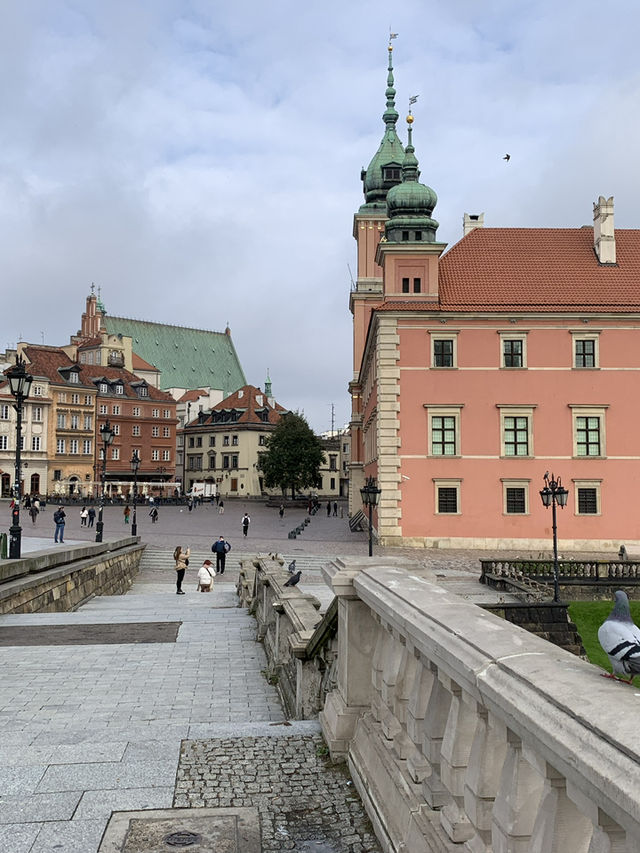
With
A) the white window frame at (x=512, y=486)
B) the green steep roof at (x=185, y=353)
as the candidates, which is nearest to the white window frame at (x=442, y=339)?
the white window frame at (x=512, y=486)

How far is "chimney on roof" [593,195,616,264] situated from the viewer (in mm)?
38219

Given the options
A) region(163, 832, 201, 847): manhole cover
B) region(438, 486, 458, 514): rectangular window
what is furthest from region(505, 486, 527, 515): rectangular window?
region(163, 832, 201, 847): manhole cover

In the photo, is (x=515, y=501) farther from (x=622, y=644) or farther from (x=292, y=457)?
(x=292, y=457)

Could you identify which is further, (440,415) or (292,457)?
(292,457)

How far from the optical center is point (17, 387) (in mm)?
18250

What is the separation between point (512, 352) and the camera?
→ 3591cm

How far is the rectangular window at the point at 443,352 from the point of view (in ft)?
118

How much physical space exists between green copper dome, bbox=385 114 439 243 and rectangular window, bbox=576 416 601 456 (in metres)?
11.0

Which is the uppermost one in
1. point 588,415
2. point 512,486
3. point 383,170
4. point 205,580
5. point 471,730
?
point 383,170

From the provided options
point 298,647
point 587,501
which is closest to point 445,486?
point 587,501

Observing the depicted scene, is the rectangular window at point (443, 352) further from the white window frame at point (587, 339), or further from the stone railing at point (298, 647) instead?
the stone railing at point (298, 647)

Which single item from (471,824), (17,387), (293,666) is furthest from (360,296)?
(471,824)

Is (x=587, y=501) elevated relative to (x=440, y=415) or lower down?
lower down

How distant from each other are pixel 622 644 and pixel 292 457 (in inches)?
3252
